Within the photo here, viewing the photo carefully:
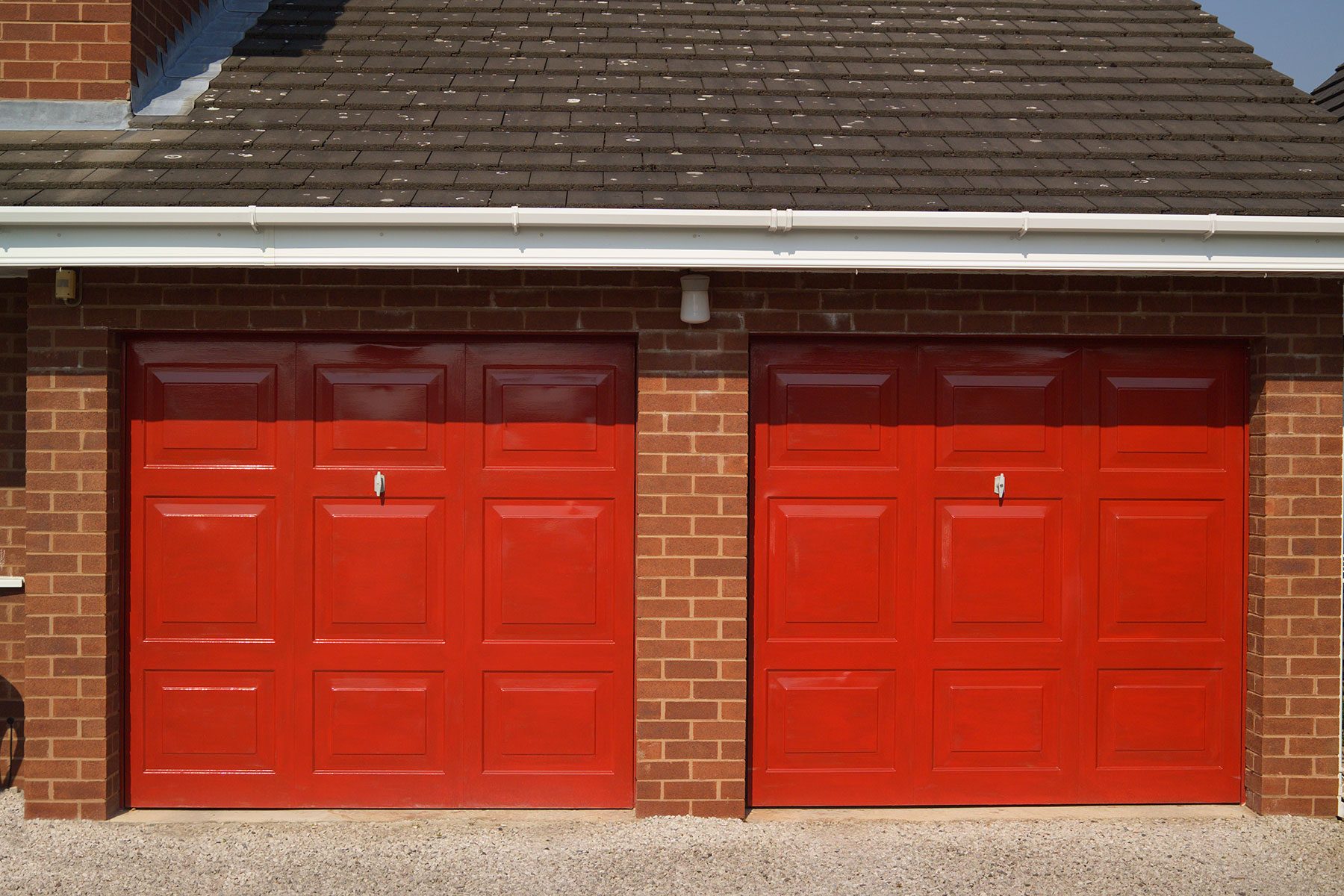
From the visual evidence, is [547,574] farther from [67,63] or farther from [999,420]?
[67,63]

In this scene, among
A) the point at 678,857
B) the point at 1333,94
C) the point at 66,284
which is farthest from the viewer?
the point at 1333,94

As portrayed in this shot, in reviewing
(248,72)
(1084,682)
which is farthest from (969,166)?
(248,72)

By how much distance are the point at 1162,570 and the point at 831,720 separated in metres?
1.81

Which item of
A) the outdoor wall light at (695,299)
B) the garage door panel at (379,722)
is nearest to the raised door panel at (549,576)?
the garage door panel at (379,722)

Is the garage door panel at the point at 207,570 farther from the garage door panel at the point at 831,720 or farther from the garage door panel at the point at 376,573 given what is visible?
the garage door panel at the point at 831,720

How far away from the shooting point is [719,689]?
537 cm

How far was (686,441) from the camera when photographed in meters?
5.37

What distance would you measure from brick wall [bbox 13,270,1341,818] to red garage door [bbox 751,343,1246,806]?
0.69 ft

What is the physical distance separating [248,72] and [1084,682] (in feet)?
17.5

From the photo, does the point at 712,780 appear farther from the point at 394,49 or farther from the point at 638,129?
the point at 394,49

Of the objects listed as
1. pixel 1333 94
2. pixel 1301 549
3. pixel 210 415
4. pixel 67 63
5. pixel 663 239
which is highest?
pixel 1333 94

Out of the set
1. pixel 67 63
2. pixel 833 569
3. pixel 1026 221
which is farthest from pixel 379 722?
pixel 1026 221

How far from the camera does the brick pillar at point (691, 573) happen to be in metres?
5.36

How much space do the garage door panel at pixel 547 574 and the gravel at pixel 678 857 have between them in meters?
0.92
